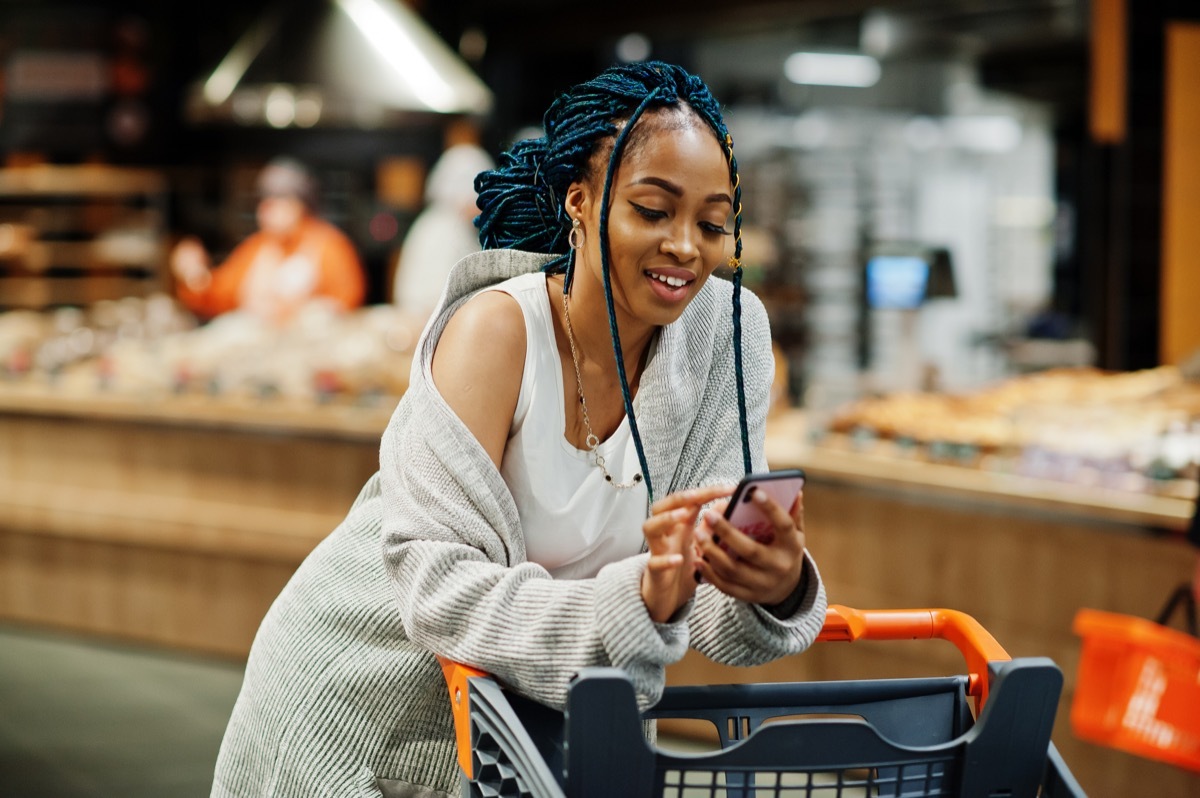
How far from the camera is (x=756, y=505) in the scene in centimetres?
115

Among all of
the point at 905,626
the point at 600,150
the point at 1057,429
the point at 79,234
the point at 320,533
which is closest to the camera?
the point at 600,150

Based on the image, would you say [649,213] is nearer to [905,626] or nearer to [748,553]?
[748,553]

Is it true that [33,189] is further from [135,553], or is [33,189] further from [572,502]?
[572,502]

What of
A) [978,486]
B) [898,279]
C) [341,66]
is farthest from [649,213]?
[341,66]

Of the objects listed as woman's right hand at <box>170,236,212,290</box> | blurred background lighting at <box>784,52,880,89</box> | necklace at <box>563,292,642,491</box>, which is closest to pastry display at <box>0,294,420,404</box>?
woman's right hand at <box>170,236,212,290</box>

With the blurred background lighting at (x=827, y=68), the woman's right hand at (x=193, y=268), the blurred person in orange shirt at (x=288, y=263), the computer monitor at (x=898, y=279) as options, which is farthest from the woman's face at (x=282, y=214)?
the blurred background lighting at (x=827, y=68)

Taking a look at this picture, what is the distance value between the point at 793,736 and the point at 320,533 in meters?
3.80

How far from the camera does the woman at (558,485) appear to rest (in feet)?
4.08

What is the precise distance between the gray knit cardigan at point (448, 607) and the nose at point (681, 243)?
7.0 inches

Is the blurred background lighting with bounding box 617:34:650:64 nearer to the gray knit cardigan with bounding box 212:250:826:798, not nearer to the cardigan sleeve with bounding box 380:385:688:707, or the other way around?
the gray knit cardigan with bounding box 212:250:826:798

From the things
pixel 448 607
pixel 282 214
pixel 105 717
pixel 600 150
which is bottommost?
pixel 105 717

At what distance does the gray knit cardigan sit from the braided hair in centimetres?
5

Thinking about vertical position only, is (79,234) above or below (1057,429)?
above

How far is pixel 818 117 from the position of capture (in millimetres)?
10273
